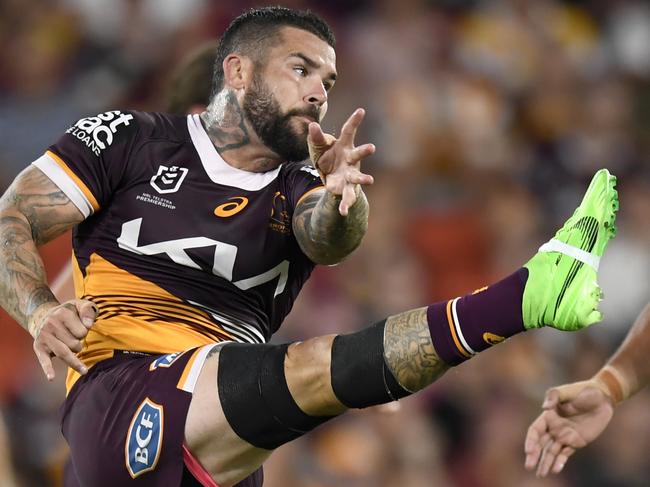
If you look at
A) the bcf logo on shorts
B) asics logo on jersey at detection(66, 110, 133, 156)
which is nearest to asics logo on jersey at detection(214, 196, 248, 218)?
asics logo on jersey at detection(66, 110, 133, 156)

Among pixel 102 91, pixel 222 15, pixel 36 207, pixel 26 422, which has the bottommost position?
pixel 26 422

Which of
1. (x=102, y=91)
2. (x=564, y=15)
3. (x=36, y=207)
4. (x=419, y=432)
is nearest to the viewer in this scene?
(x=36, y=207)

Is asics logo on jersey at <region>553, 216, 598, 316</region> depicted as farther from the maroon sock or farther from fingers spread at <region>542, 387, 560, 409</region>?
fingers spread at <region>542, 387, 560, 409</region>

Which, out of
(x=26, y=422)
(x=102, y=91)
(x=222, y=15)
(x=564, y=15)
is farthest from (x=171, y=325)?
(x=564, y=15)

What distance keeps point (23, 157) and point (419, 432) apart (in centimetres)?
307

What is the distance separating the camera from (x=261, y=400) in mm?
3627

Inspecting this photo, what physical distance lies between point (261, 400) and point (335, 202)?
0.70m

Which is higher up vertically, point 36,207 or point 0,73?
point 0,73

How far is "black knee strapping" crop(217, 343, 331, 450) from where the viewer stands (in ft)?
11.9

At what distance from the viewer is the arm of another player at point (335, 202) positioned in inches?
146

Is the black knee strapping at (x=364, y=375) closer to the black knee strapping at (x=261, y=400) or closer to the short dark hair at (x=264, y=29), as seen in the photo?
the black knee strapping at (x=261, y=400)

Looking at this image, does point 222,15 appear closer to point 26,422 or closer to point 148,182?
point 26,422

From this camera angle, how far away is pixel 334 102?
859cm

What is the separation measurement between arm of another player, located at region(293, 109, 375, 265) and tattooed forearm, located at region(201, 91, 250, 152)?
0.38 metres
